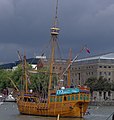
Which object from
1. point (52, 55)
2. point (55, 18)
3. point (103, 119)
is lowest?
point (103, 119)

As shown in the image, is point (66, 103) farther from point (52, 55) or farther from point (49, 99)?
point (52, 55)

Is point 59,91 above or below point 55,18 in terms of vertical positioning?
below

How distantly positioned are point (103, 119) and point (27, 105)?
1901 centimetres

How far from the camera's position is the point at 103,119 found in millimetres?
91625

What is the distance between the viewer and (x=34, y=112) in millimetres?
102188

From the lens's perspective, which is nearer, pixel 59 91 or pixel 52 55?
pixel 59 91

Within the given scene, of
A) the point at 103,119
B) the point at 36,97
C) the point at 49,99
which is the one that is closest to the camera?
the point at 103,119

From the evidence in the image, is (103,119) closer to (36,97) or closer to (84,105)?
(84,105)

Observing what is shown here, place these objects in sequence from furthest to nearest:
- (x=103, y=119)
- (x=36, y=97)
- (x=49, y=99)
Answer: (x=36, y=97) < (x=49, y=99) < (x=103, y=119)

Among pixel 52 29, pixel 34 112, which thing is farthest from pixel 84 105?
pixel 52 29

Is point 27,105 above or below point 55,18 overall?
below

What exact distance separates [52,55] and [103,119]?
18730mm

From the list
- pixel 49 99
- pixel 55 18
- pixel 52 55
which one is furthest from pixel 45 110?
pixel 55 18

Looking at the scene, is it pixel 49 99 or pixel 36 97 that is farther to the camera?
pixel 36 97
